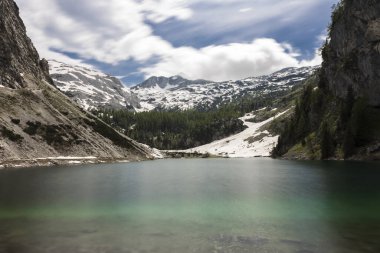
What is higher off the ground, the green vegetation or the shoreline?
the green vegetation

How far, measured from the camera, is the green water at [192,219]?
96.6ft

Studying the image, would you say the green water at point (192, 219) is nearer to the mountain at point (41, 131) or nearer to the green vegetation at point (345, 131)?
the mountain at point (41, 131)

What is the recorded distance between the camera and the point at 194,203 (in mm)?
51156

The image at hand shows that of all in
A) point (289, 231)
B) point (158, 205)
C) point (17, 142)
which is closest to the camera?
point (289, 231)

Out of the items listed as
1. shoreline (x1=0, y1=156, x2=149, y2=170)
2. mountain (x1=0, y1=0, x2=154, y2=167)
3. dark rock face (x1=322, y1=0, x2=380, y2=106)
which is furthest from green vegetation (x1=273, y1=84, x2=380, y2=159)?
shoreline (x1=0, y1=156, x2=149, y2=170)

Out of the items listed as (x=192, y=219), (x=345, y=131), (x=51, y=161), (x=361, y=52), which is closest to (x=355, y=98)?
(x=361, y=52)

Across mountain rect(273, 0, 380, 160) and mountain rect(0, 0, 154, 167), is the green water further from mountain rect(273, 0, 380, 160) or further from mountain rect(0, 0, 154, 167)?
mountain rect(273, 0, 380, 160)

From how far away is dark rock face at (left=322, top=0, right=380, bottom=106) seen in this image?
6634 inches

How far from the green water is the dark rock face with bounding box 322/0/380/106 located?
11604cm

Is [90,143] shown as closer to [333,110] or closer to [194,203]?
[333,110]

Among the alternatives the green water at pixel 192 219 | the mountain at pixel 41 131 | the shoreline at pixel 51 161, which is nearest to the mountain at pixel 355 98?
the green water at pixel 192 219

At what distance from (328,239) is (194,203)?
75.5ft

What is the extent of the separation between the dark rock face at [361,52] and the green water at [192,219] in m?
116

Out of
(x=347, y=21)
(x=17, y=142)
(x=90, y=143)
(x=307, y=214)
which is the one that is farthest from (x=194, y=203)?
(x=347, y=21)
